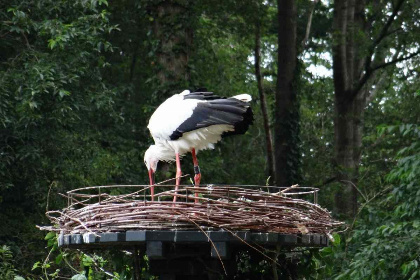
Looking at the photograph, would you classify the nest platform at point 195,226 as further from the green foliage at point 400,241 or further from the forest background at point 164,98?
the green foliage at point 400,241

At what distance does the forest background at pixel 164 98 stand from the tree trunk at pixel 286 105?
26 millimetres

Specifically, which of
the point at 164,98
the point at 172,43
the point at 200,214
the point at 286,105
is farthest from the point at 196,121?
the point at 286,105

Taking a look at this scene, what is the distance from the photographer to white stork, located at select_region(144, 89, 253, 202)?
305 inches

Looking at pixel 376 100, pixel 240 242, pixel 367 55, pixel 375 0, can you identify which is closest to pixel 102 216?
pixel 240 242

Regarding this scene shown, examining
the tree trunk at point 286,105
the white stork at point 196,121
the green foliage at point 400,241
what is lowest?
the green foliage at point 400,241

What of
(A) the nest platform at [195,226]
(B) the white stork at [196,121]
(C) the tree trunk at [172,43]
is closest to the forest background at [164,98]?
(C) the tree trunk at [172,43]

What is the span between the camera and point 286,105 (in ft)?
60.3

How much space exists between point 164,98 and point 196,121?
5.86 m

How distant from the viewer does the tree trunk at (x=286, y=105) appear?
17.9 metres

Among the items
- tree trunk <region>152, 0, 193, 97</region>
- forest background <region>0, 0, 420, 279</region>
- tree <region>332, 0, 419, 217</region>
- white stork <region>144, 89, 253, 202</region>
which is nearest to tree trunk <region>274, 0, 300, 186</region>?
forest background <region>0, 0, 420, 279</region>

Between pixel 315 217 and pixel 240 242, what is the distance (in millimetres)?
835

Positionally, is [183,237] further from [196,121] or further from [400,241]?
[400,241]

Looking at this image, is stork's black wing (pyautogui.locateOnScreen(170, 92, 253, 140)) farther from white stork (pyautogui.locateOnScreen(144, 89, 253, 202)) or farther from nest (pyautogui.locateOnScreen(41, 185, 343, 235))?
nest (pyautogui.locateOnScreen(41, 185, 343, 235))

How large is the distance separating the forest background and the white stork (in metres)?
1.05
